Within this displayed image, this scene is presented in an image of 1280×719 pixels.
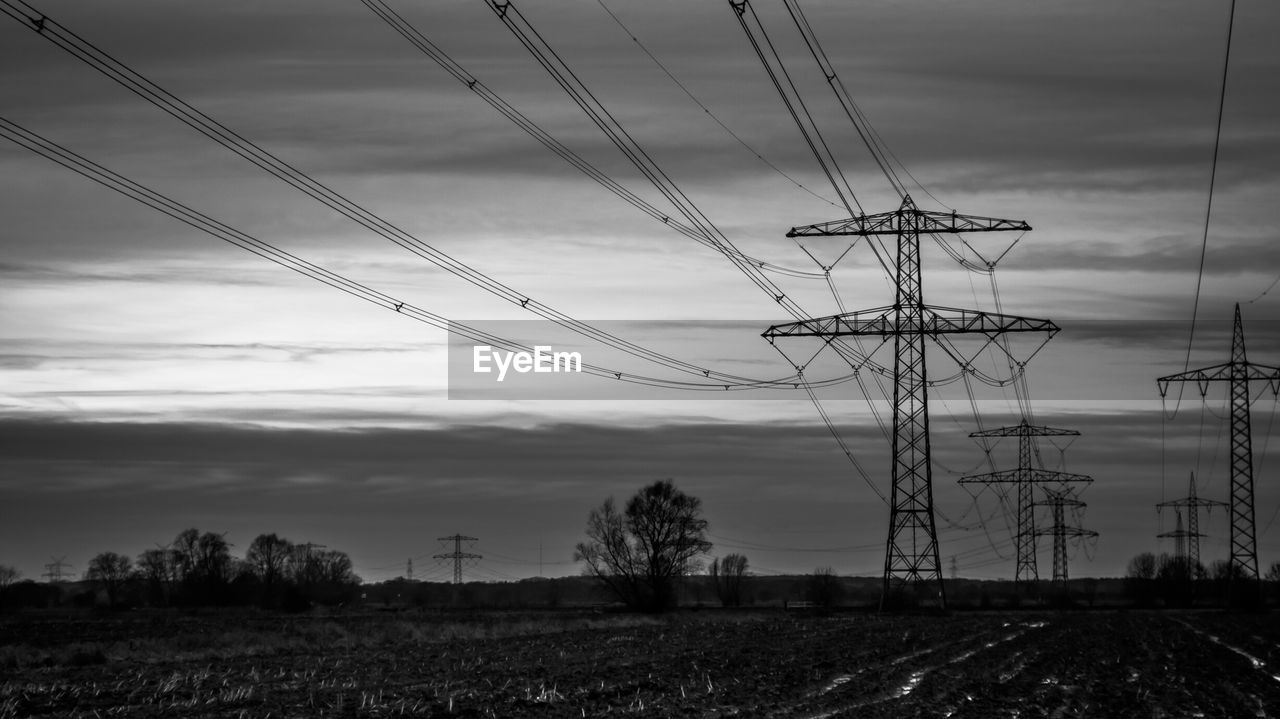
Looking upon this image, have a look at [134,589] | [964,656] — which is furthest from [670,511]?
[134,589]

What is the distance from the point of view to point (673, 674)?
31047mm

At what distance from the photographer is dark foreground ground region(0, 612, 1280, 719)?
24.8 meters

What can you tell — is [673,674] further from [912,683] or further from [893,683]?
[912,683]

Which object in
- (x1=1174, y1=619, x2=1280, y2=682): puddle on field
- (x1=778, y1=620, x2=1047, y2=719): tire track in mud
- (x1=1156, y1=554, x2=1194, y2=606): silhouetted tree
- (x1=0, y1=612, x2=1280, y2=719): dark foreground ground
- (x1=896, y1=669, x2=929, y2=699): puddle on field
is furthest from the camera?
(x1=1156, y1=554, x2=1194, y2=606): silhouetted tree

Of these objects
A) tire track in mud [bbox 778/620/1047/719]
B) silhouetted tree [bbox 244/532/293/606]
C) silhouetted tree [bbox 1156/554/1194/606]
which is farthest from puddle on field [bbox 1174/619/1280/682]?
silhouetted tree [bbox 244/532/293/606]

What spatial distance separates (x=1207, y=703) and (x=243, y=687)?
21353 mm

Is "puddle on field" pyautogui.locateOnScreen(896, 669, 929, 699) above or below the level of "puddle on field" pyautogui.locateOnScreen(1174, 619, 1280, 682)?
above

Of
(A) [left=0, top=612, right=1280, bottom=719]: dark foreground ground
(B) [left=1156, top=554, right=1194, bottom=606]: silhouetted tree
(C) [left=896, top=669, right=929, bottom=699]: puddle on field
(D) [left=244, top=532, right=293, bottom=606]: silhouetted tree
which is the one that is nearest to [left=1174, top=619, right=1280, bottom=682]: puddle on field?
(A) [left=0, top=612, right=1280, bottom=719]: dark foreground ground

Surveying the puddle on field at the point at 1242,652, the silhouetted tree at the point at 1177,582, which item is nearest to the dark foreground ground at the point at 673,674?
the puddle on field at the point at 1242,652

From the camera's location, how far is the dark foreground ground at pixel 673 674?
24.8m

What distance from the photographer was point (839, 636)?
4647 cm

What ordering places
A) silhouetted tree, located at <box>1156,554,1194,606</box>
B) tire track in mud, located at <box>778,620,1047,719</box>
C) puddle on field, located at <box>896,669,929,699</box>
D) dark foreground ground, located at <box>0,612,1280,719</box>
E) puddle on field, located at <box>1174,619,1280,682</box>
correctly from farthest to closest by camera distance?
1. silhouetted tree, located at <box>1156,554,1194,606</box>
2. puddle on field, located at <box>1174,619,1280,682</box>
3. puddle on field, located at <box>896,669,929,699</box>
4. dark foreground ground, located at <box>0,612,1280,719</box>
5. tire track in mud, located at <box>778,620,1047,719</box>

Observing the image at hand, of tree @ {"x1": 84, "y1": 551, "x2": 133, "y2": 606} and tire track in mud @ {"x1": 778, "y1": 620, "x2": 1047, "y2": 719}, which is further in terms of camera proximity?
tree @ {"x1": 84, "y1": 551, "x2": 133, "y2": 606}

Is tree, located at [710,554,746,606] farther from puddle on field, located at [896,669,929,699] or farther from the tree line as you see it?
puddle on field, located at [896,669,929,699]
